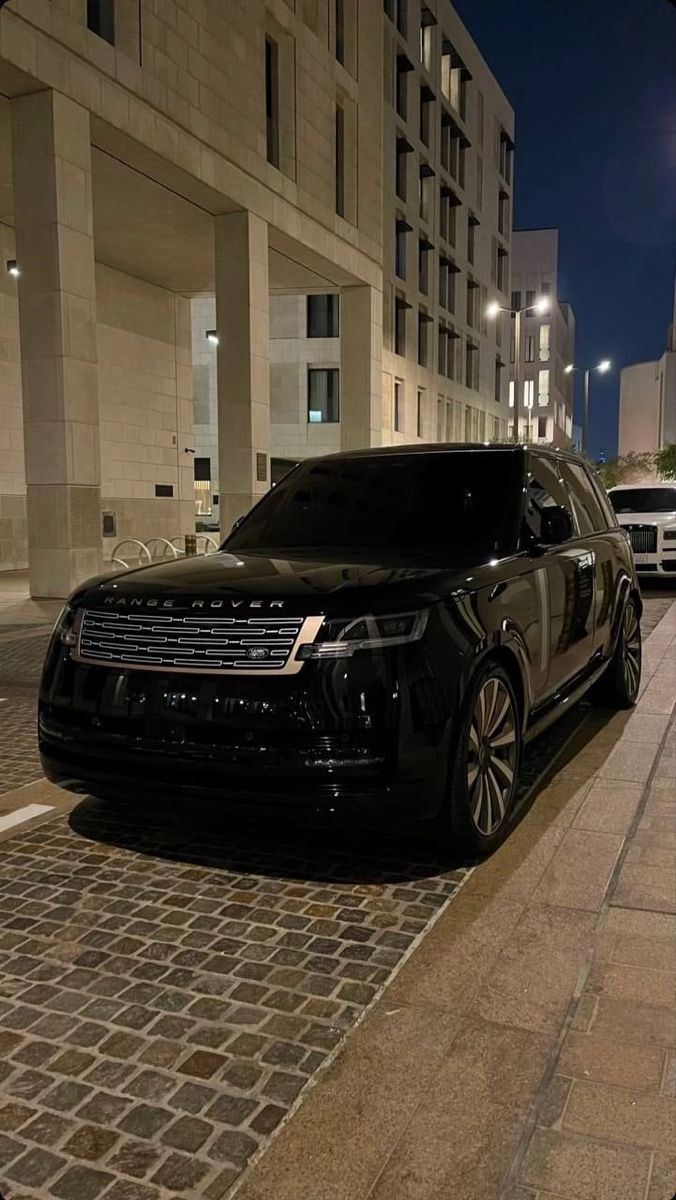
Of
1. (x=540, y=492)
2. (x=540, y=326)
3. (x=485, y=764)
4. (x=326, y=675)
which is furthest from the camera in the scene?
(x=540, y=326)

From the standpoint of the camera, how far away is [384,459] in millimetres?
5477

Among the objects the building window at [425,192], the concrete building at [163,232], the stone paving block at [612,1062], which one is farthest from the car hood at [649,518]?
the building window at [425,192]

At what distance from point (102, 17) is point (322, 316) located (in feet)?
89.0

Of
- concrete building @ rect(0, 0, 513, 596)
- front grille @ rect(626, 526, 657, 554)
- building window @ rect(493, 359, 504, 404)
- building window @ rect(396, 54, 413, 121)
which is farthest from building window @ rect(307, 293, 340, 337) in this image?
front grille @ rect(626, 526, 657, 554)

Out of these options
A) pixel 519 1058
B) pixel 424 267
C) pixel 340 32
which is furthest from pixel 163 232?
pixel 424 267

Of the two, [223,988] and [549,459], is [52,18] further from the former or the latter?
[223,988]

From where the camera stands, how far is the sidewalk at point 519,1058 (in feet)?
7.18

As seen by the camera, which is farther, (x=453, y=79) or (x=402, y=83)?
(x=453, y=79)

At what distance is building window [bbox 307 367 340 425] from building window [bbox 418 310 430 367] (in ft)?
13.0

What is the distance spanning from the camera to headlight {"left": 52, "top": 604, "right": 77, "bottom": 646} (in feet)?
13.3

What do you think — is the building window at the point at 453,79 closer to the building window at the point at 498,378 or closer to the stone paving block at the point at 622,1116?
the building window at the point at 498,378

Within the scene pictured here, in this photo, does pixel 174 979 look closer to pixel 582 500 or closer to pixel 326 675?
pixel 326 675

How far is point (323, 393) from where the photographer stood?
43.2 meters

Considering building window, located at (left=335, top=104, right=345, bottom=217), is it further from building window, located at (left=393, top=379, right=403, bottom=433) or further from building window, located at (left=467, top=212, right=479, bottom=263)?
building window, located at (left=467, top=212, right=479, bottom=263)
